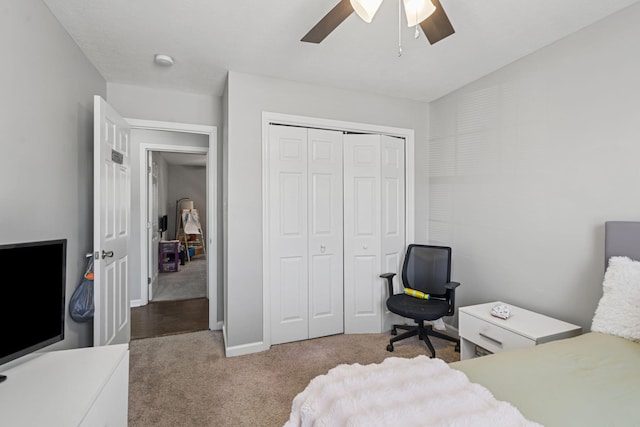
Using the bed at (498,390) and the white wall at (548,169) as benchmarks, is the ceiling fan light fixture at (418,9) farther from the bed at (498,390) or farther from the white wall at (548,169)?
the bed at (498,390)

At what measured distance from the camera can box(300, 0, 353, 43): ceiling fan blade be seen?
55.9 inches

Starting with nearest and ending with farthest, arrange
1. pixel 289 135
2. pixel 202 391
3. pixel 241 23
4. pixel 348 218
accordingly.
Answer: pixel 241 23 < pixel 202 391 < pixel 289 135 < pixel 348 218

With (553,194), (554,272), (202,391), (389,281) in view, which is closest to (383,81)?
(553,194)

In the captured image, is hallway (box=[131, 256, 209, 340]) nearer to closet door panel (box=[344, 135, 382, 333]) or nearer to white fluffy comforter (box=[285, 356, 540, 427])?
closet door panel (box=[344, 135, 382, 333])

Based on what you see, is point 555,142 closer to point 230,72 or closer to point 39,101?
point 230,72

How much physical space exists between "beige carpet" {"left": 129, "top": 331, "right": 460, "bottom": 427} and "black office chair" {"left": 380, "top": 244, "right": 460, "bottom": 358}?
0.14 metres

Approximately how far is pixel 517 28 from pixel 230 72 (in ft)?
7.37

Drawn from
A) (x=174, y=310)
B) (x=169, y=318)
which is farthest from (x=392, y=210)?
(x=174, y=310)

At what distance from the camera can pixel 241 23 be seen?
196 cm

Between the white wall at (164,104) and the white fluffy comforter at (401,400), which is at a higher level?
the white wall at (164,104)

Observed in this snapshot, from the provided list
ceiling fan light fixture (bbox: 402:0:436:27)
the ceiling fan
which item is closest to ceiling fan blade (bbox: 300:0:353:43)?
the ceiling fan

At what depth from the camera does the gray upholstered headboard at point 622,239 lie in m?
1.69

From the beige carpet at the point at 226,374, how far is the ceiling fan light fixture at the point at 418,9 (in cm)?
235

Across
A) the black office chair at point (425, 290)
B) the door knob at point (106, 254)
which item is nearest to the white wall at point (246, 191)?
the door knob at point (106, 254)
